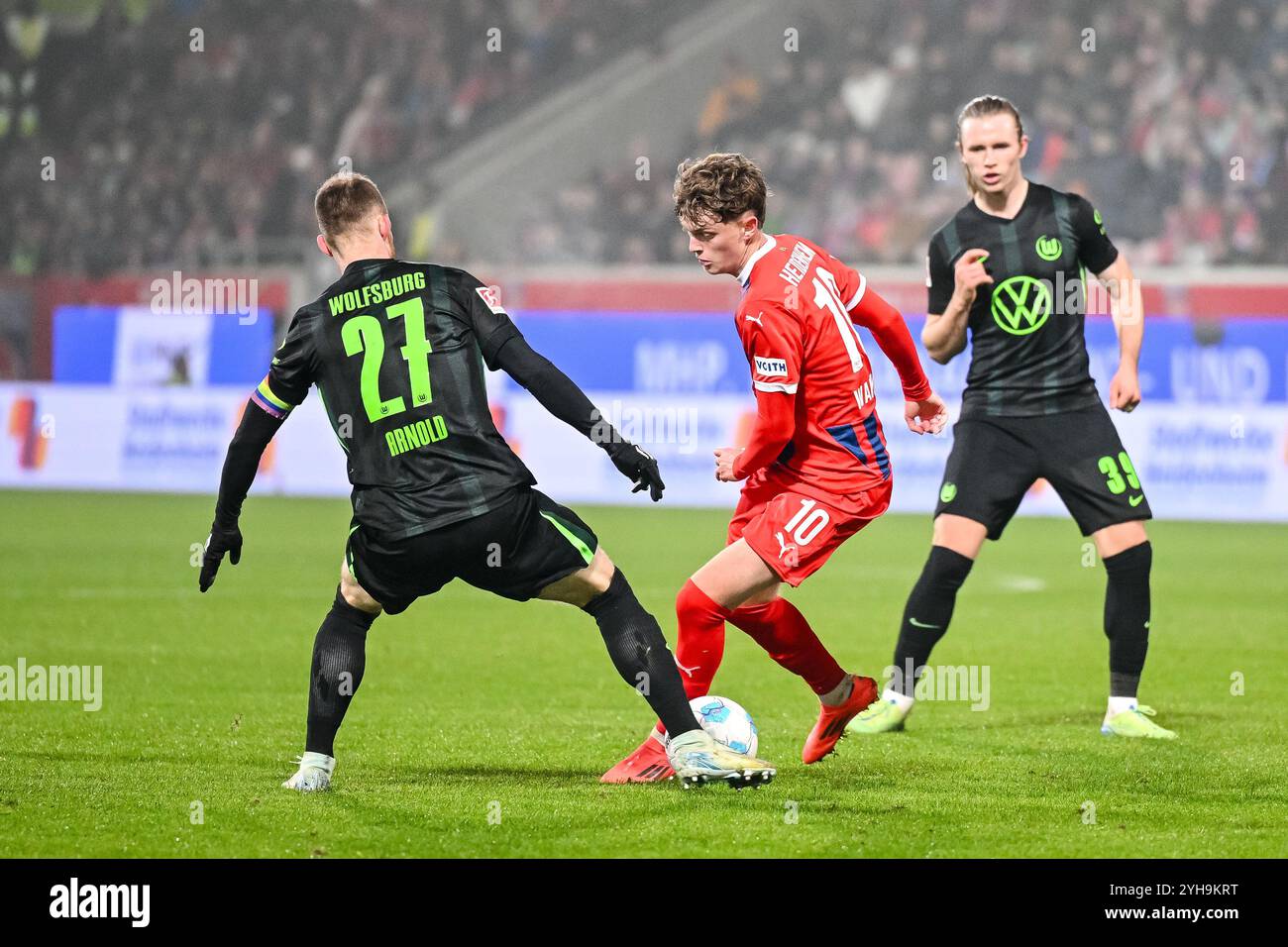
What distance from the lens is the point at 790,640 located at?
5.60 m

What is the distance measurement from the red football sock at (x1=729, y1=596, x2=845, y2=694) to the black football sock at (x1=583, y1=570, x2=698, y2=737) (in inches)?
19.8

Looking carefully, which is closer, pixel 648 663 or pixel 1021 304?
pixel 648 663

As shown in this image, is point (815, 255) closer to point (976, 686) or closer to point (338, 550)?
point (976, 686)

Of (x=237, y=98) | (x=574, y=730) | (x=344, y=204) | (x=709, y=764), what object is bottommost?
(x=574, y=730)

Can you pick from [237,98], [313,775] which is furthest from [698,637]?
[237,98]

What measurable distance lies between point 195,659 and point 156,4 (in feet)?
62.9

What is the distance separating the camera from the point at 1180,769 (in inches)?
220

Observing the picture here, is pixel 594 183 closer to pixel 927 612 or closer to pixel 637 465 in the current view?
pixel 927 612

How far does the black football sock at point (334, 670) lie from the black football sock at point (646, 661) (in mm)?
731

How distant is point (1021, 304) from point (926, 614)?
1.19 meters

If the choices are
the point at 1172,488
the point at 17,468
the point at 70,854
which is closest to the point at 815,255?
the point at 70,854

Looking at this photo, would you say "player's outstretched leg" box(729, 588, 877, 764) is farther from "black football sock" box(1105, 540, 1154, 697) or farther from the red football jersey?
"black football sock" box(1105, 540, 1154, 697)

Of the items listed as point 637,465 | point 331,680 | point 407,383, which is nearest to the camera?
point 637,465

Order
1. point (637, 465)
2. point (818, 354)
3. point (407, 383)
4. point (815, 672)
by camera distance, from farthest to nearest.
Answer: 1. point (815, 672)
2. point (818, 354)
3. point (407, 383)
4. point (637, 465)
